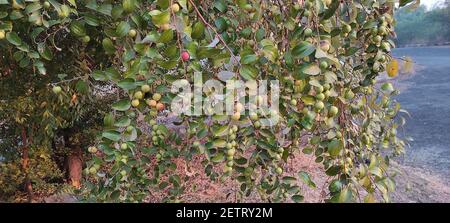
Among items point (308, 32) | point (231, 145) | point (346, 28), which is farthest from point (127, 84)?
point (346, 28)

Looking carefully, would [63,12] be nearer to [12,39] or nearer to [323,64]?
[12,39]

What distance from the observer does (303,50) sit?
27.6 inches

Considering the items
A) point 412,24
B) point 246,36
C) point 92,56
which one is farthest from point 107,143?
point 412,24

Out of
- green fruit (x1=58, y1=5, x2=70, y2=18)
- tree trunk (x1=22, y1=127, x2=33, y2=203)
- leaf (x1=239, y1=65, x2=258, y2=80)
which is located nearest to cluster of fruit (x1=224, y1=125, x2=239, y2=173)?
leaf (x1=239, y1=65, x2=258, y2=80)

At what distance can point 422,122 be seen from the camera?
5074 mm

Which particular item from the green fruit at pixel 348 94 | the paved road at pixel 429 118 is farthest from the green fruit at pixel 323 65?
the paved road at pixel 429 118

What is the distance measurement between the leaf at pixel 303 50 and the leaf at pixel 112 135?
15.3 inches

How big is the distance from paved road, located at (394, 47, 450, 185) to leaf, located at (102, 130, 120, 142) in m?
1.78

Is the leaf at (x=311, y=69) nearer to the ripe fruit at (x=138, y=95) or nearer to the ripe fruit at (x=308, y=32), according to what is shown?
the ripe fruit at (x=308, y=32)

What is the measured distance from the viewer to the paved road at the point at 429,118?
145 inches

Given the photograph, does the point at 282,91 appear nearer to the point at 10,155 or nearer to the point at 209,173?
the point at 209,173

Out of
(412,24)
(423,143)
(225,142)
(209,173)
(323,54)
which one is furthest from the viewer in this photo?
Answer: (412,24)

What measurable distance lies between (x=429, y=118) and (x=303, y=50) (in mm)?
5143
